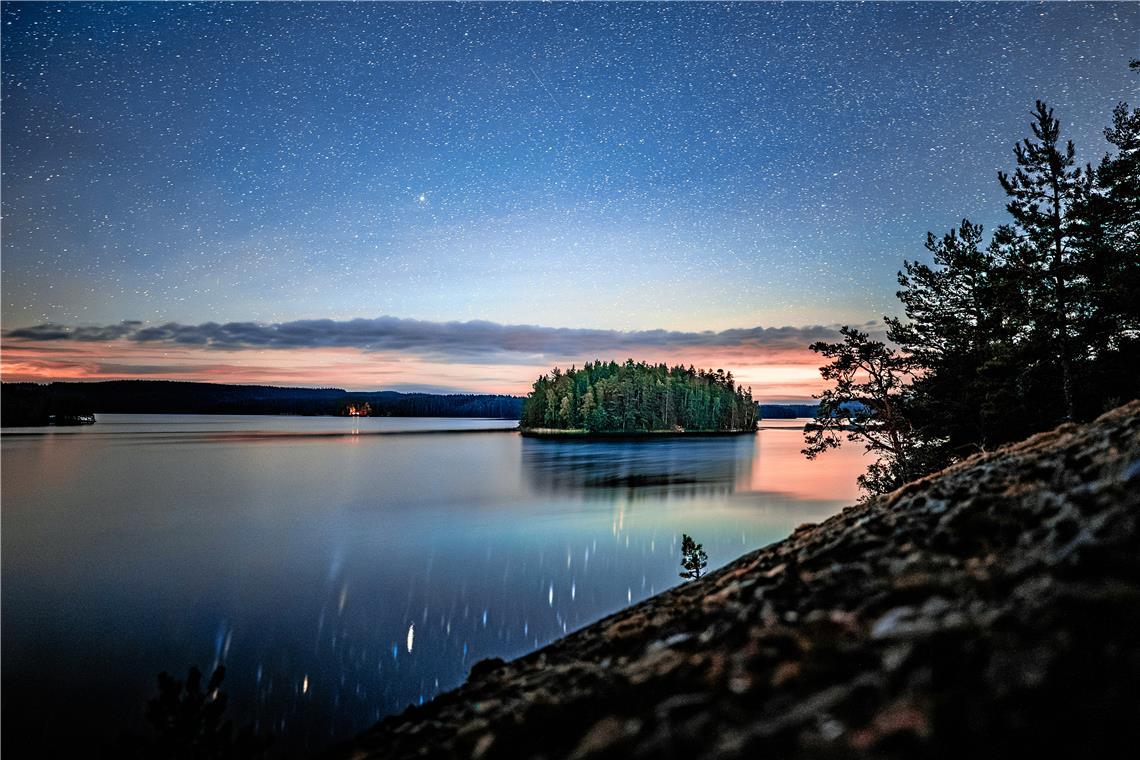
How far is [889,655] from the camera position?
99.1 inches

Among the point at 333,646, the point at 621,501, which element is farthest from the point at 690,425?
the point at 333,646

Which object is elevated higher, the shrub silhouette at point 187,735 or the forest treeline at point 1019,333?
the forest treeline at point 1019,333

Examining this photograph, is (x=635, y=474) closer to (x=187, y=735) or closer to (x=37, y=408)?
(x=187, y=735)

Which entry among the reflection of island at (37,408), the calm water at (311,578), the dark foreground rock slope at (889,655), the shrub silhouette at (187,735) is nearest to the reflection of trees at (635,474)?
the calm water at (311,578)

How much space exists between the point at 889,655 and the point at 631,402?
141 m

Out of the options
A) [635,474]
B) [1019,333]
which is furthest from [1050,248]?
[635,474]

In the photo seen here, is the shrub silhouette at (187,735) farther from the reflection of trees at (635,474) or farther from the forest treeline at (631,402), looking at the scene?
the forest treeline at (631,402)

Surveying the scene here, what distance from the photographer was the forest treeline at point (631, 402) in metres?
140

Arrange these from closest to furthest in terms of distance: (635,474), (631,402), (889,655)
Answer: (889,655)
(635,474)
(631,402)

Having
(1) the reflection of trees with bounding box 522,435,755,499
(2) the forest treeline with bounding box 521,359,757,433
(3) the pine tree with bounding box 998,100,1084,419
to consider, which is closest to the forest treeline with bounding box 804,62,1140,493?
(3) the pine tree with bounding box 998,100,1084,419

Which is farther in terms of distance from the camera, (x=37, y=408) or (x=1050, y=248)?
(x=37, y=408)

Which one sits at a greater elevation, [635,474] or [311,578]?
[311,578]

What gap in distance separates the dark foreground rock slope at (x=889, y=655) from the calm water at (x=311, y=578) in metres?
7.20

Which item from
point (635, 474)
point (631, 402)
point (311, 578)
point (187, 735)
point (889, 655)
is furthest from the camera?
point (631, 402)
